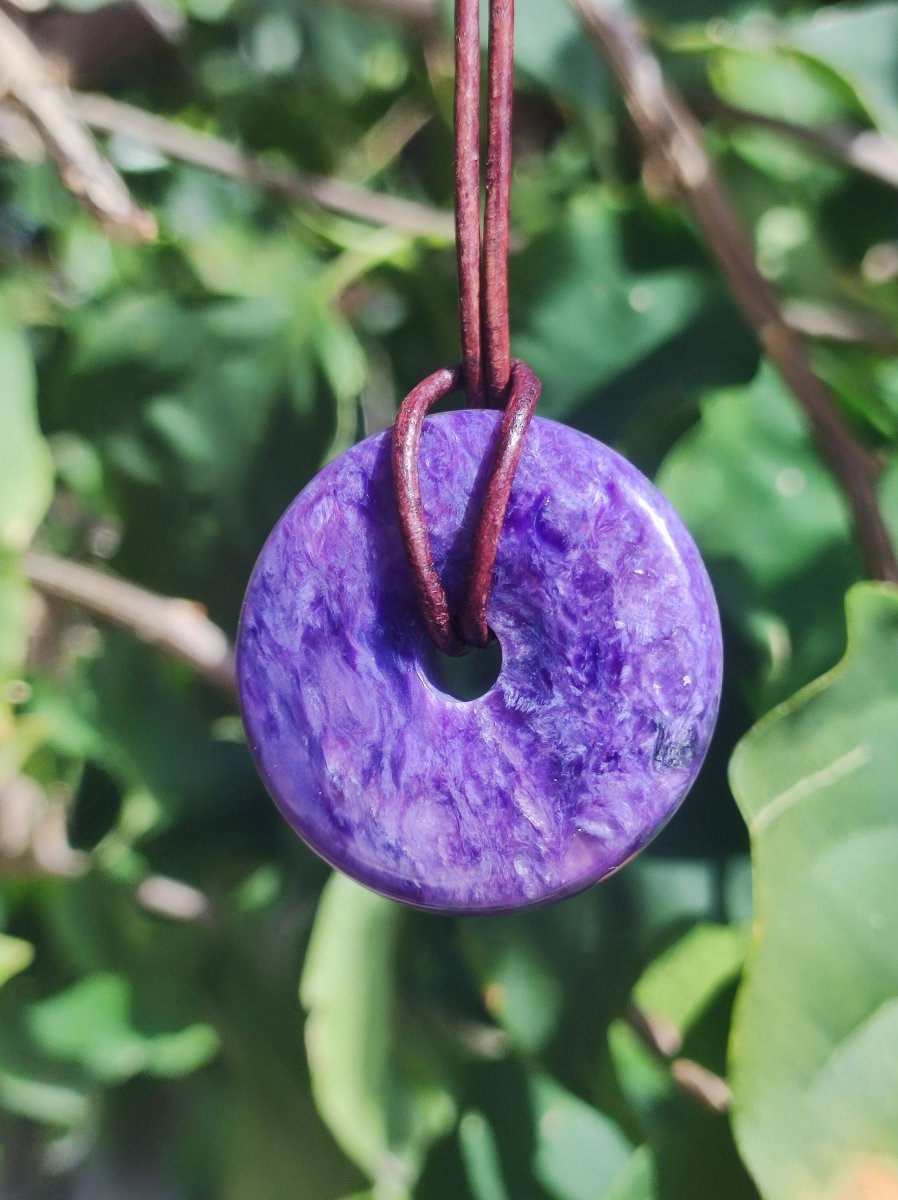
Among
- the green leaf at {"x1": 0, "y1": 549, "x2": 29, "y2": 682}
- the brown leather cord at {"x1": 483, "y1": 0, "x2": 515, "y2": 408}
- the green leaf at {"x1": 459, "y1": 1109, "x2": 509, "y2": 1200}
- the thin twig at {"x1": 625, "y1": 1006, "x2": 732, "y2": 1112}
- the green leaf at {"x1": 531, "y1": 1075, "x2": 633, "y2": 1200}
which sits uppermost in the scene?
the brown leather cord at {"x1": 483, "y1": 0, "x2": 515, "y2": 408}

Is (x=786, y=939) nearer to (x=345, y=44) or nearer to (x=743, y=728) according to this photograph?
(x=743, y=728)

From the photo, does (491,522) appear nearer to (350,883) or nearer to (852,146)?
(350,883)

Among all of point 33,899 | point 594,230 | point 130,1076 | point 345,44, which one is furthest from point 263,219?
point 130,1076

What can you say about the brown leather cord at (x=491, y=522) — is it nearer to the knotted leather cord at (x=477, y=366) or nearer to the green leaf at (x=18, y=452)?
the knotted leather cord at (x=477, y=366)

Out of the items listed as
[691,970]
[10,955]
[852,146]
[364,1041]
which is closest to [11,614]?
[10,955]

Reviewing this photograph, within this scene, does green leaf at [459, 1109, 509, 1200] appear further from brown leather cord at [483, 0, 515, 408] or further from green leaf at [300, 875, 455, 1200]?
brown leather cord at [483, 0, 515, 408]

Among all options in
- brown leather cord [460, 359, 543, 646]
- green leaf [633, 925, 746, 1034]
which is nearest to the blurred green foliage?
green leaf [633, 925, 746, 1034]
